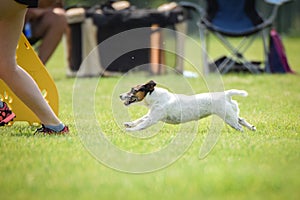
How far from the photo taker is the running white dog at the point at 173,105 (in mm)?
4633

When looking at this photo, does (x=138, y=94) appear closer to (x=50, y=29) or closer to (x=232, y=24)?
(x=50, y=29)

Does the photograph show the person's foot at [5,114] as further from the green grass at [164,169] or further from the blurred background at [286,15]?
the blurred background at [286,15]

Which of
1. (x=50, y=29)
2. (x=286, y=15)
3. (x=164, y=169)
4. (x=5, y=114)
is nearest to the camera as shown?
(x=164, y=169)

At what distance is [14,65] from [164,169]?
1.25 m

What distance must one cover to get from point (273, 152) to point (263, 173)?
1.79 feet

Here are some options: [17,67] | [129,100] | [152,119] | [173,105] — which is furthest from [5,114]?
[173,105]

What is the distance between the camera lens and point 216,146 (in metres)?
4.31

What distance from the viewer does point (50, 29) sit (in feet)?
27.7

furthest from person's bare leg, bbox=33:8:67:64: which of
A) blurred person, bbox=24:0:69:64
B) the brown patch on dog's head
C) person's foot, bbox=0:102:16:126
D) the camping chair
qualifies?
the brown patch on dog's head

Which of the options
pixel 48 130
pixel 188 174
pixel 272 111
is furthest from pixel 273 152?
pixel 272 111

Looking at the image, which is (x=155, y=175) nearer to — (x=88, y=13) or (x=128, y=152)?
(x=128, y=152)

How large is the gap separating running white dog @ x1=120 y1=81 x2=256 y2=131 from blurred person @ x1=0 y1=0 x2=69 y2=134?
50 centimetres

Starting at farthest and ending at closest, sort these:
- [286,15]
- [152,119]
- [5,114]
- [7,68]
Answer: [286,15] < [5,114] < [152,119] < [7,68]

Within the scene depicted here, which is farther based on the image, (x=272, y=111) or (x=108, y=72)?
(x=108, y=72)
